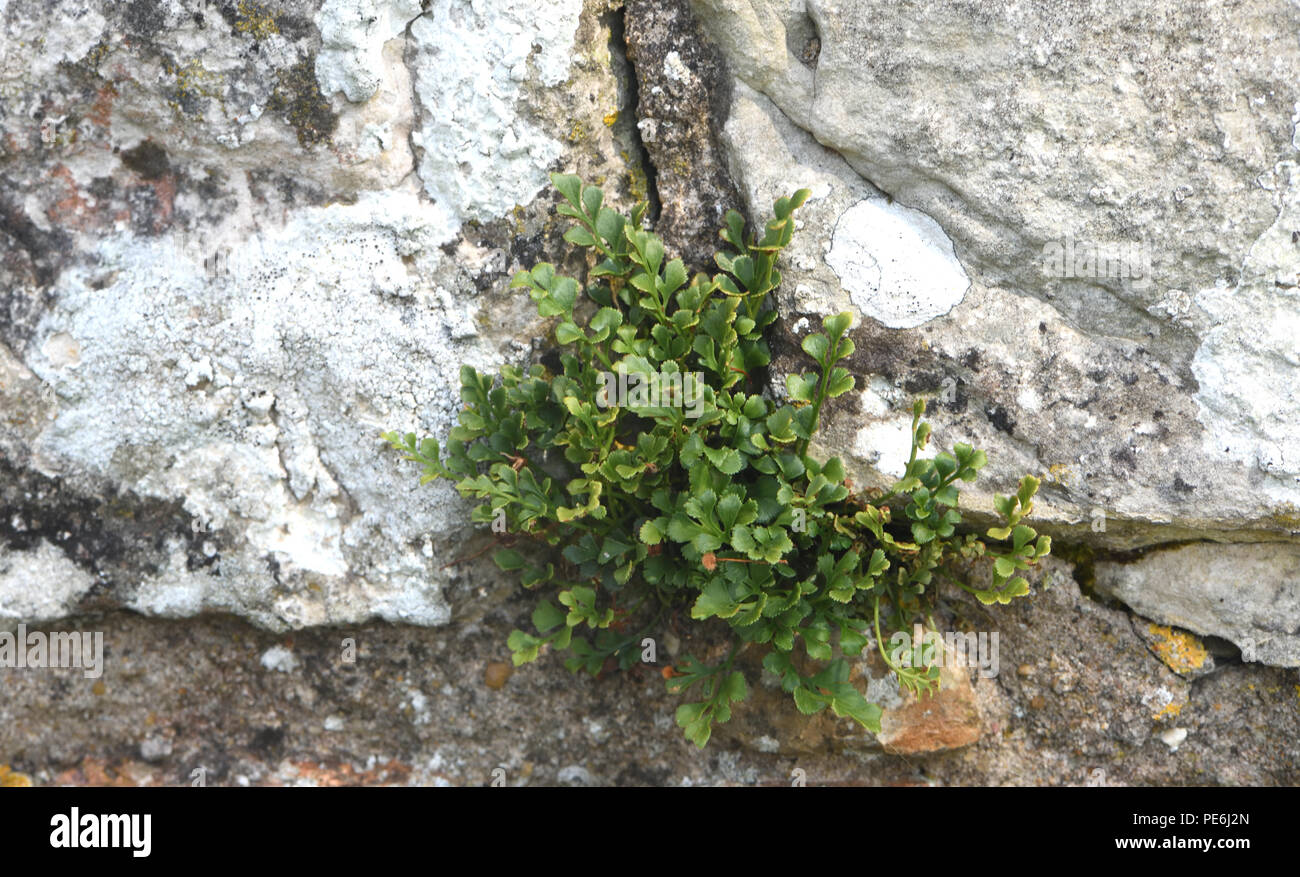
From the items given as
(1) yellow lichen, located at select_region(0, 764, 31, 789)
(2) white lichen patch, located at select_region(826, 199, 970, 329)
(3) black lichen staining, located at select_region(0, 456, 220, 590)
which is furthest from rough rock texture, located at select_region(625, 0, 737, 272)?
(1) yellow lichen, located at select_region(0, 764, 31, 789)

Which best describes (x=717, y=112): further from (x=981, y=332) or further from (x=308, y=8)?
(x=308, y=8)

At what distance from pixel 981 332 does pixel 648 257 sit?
1028 millimetres

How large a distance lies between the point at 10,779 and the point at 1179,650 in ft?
12.8

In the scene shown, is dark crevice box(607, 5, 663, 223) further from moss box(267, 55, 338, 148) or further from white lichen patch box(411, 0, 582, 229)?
moss box(267, 55, 338, 148)

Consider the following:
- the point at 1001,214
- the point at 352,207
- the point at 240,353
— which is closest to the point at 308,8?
the point at 352,207

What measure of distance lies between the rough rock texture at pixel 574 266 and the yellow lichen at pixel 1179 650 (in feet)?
0.04

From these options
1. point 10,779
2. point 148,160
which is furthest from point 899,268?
point 10,779

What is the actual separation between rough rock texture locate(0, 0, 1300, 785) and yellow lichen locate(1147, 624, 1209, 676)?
0.04 feet

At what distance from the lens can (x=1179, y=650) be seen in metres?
3.05

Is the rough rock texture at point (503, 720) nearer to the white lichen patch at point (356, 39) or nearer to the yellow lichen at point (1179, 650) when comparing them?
the yellow lichen at point (1179, 650)

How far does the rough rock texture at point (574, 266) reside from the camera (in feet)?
9.04

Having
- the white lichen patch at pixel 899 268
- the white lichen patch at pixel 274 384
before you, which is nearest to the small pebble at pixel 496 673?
the white lichen patch at pixel 274 384

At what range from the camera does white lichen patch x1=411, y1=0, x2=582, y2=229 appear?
289 cm

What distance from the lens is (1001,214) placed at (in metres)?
2.83
